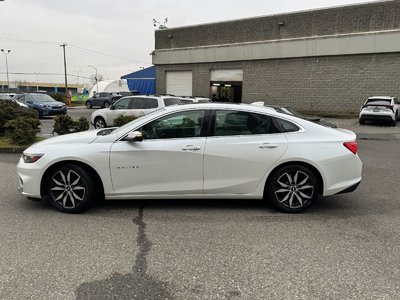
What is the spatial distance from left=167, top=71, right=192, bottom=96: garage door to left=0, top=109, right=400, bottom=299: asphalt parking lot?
2721 centimetres

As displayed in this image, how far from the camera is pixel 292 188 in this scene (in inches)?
196

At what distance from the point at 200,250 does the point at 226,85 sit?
2745cm

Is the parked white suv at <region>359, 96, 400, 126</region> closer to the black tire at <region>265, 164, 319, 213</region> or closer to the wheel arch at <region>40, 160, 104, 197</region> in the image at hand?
the black tire at <region>265, 164, 319, 213</region>

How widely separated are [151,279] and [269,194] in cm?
231

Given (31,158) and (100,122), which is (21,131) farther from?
(31,158)

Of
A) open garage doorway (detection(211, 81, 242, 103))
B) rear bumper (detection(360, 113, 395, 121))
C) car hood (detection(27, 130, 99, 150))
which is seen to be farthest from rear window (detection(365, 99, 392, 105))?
car hood (detection(27, 130, 99, 150))

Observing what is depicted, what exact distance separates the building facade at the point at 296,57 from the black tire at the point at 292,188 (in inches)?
867

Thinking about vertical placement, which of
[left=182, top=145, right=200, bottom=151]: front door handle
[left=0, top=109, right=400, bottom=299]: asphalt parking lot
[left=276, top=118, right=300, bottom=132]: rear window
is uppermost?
[left=276, top=118, right=300, bottom=132]: rear window

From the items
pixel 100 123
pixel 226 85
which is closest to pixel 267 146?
pixel 100 123

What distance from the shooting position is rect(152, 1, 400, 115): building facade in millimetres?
23656

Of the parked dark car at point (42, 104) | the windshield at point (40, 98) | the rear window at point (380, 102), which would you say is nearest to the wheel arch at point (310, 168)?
the rear window at point (380, 102)

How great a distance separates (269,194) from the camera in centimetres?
505

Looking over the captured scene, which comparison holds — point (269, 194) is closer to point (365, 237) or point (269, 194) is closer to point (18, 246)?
point (365, 237)

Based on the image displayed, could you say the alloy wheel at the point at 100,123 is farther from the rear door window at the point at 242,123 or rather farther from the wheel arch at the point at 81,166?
the rear door window at the point at 242,123
